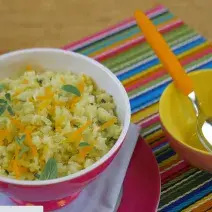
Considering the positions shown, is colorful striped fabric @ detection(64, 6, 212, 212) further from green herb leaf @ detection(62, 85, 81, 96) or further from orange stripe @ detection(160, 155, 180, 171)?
green herb leaf @ detection(62, 85, 81, 96)

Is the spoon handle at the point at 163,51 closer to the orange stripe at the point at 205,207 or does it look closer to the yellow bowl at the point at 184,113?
the yellow bowl at the point at 184,113

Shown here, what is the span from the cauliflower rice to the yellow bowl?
12 centimetres

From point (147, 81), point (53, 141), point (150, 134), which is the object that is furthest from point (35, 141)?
point (147, 81)

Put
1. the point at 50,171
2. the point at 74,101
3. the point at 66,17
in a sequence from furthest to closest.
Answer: the point at 66,17, the point at 74,101, the point at 50,171

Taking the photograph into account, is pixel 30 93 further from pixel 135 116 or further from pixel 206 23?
pixel 206 23

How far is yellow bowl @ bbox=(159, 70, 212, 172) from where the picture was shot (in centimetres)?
92

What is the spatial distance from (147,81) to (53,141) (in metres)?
0.39

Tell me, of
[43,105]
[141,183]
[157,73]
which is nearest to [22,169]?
[43,105]

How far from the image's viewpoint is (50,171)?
77cm

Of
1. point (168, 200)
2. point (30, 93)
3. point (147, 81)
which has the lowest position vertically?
point (168, 200)

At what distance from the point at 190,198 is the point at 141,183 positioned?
0.09m

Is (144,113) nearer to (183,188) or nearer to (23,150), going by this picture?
(183,188)

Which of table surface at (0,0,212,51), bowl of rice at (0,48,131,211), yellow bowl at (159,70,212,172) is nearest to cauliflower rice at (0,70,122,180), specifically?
bowl of rice at (0,48,131,211)

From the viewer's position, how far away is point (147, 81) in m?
1.14
